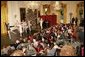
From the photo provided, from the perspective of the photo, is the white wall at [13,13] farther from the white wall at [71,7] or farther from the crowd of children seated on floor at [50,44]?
the white wall at [71,7]

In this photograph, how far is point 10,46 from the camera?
15.0ft

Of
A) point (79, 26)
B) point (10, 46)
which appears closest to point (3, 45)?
point (10, 46)

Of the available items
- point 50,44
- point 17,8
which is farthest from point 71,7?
point 17,8

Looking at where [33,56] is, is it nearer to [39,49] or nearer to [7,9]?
[39,49]

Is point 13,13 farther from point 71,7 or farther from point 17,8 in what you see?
point 71,7

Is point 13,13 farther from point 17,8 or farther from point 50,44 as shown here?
point 50,44

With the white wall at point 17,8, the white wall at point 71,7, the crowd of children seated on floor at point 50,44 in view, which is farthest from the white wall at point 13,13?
the white wall at point 71,7

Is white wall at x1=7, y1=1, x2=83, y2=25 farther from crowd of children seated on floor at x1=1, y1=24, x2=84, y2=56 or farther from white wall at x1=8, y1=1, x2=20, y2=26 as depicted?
crowd of children seated on floor at x1=1, y1=24, x2=84, y2=56

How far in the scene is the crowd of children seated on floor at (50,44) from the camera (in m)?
4.51

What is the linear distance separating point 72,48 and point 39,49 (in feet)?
1.49

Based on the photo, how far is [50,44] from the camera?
4.64 metres

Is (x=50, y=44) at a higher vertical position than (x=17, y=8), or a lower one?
lower

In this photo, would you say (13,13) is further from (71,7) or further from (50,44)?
(71,7)

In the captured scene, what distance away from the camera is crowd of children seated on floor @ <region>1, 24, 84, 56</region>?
4508 mm
